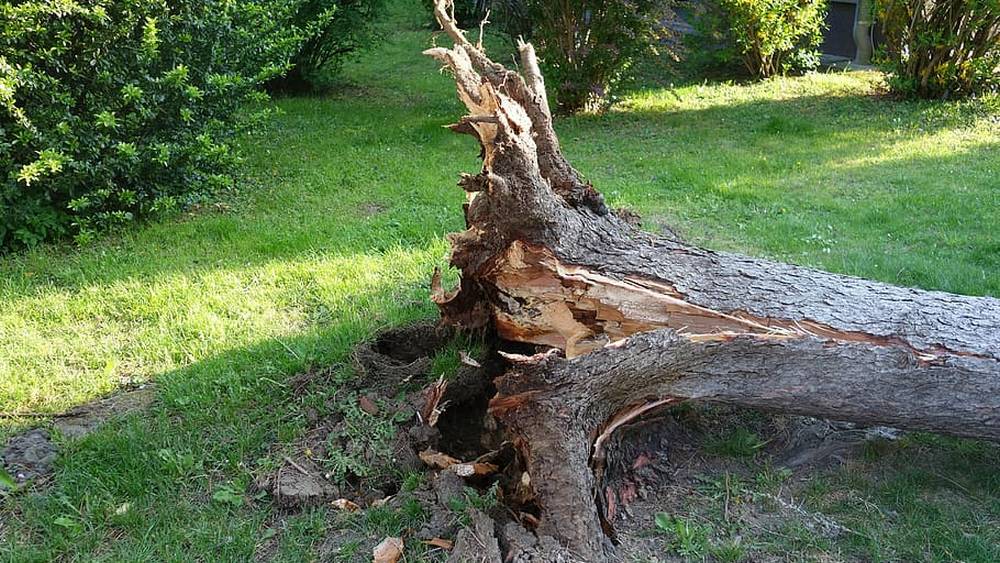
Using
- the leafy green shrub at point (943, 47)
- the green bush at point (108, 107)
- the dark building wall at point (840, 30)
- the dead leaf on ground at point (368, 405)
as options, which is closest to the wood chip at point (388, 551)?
the dead leaf on ground at point (368, 405)

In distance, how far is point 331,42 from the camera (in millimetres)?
12438

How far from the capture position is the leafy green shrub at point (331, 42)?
39.9 feet

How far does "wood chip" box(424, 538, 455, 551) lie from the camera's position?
3.17 metres

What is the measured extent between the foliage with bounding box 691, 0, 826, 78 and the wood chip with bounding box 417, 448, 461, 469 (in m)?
9.55

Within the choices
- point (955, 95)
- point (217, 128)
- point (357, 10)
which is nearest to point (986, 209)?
point (955, 95)

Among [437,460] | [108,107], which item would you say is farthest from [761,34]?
[437,460]

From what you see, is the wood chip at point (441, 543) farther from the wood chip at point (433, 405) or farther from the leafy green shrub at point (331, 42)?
the leafy green shrub at point (331, 42)

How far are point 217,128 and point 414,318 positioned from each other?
347 centimetres

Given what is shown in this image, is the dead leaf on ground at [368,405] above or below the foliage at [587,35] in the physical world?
below

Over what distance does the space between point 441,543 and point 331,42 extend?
34.8 ft

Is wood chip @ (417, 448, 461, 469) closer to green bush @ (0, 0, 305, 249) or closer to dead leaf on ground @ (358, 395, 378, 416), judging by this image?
dead leaf on ground @ (358, 395, 378, 416)

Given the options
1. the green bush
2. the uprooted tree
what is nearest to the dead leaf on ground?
the uprooted tree

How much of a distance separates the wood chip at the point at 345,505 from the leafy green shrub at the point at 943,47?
968cm

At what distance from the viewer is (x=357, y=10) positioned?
12352mm
